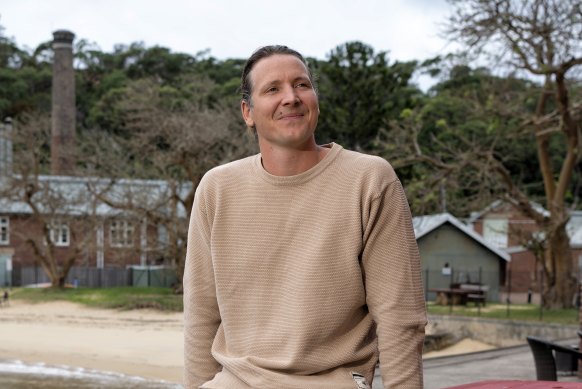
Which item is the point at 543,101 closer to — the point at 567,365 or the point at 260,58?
the point at 567,365

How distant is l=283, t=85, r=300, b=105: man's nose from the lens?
100.0 inches

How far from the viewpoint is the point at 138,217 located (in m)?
34.9

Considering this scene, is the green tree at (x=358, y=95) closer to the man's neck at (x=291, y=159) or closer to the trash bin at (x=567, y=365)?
the trash bin at (x=567, y=365)

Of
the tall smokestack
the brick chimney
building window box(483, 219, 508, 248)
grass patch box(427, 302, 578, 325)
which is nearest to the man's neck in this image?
grass patch box(427, 302, 578, 325)

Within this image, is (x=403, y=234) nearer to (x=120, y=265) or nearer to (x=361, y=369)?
(x=361, y=369)

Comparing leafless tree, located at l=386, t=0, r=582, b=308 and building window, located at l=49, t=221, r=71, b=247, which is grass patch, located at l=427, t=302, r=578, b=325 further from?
building window, located at l=49, t=221, r=71, b=247

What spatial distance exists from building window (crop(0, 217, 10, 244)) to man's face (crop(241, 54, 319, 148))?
4557 centimetres

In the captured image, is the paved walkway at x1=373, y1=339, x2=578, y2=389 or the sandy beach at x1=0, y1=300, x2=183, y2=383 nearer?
the paved walkway at x1=373, y1=339, x2=578, y2=389

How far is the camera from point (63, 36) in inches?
2232

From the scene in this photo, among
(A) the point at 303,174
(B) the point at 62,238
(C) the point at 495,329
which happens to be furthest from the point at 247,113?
(B) the point at 62,238

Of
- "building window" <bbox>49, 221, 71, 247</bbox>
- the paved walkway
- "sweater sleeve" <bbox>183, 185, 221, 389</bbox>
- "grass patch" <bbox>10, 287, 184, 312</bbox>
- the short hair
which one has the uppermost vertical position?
the short hair

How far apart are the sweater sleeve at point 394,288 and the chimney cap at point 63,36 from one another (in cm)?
5579

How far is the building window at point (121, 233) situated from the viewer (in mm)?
37000

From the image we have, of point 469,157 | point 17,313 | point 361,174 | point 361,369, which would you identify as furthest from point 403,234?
point 17,313
